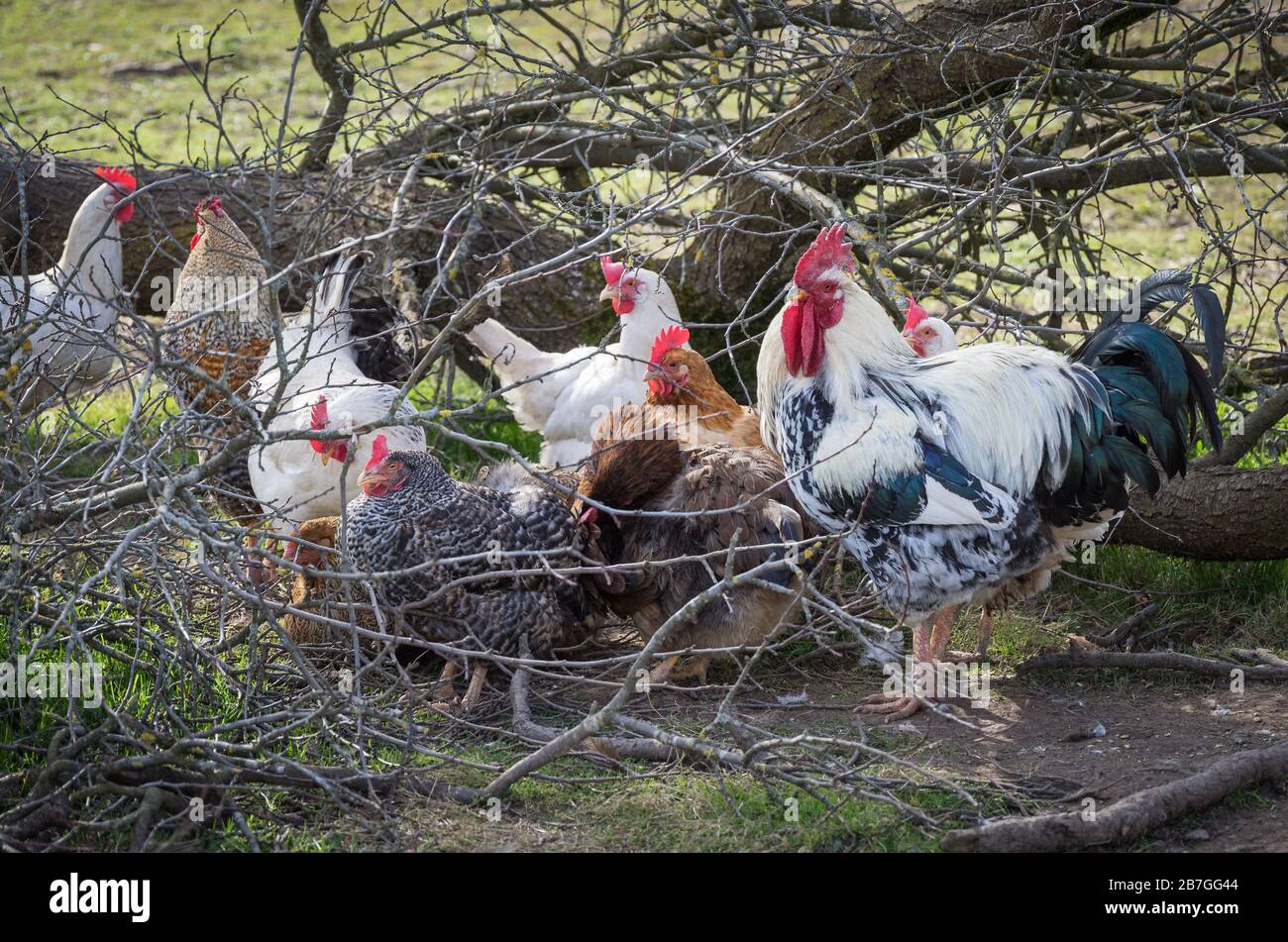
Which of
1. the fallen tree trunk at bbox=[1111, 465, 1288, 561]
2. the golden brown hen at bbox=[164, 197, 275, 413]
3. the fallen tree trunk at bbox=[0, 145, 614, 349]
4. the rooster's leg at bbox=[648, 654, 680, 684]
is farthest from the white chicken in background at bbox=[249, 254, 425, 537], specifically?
the fallen tree trunk at bbox=[1111, 465, 1288, 561]

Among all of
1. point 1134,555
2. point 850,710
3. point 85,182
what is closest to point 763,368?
point 850,710

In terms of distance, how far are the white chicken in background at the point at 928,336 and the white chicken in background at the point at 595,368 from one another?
1.22 metres

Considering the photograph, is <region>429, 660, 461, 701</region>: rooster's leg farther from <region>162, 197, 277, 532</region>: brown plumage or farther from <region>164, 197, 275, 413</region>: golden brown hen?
<region>164, 197, 275, 413</region>: golden brown hen

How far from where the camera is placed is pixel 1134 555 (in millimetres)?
5469

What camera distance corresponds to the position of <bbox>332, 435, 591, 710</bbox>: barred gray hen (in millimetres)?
4477

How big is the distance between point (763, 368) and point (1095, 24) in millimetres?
2181

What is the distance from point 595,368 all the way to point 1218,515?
2.81m

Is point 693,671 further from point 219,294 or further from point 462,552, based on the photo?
point 219,294

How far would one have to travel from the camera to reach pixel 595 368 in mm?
5953

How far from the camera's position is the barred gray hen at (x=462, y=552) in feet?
14.7

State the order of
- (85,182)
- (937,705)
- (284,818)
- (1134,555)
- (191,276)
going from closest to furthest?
(284,818), (937,705), (1134,555), (191,276), (85,182)

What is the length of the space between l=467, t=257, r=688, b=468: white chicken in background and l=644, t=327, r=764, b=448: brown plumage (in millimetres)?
464
